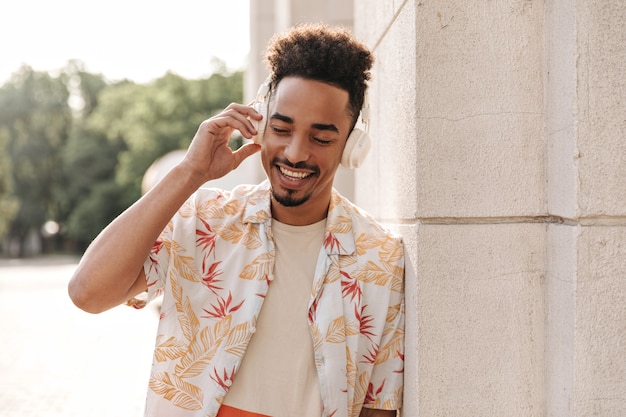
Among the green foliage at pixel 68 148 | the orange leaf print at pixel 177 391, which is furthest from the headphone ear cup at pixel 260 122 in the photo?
the green foliage at pixel 68 148

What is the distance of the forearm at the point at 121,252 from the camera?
262 cm

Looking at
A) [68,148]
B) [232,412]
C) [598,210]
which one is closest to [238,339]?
[232,412]

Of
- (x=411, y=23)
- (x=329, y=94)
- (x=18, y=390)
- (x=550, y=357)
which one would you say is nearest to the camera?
(x=550, y=357)

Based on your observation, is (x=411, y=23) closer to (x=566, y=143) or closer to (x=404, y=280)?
(x=566, y=143)

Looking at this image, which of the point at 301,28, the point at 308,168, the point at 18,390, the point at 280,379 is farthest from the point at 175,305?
the point at 18,390

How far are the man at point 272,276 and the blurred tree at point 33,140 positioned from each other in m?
55.2

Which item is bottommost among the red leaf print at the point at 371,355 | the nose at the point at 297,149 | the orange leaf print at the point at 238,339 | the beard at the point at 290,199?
the red leaf print at the point at 371,355

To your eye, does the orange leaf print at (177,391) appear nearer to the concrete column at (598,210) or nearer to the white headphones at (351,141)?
the white headphones at (351,141)

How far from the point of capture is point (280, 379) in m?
2.75

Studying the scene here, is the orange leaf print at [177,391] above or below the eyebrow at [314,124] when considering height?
below

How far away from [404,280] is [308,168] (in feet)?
1.87

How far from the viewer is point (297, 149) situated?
2756 millimetres

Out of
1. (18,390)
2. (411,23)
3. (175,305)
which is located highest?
(411,23)

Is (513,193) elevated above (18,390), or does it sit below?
above
